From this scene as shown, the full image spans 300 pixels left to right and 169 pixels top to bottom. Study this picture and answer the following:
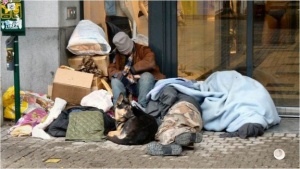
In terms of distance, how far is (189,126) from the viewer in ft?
27.9

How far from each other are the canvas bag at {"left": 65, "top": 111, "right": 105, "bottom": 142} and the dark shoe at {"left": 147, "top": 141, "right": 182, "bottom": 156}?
889 mm

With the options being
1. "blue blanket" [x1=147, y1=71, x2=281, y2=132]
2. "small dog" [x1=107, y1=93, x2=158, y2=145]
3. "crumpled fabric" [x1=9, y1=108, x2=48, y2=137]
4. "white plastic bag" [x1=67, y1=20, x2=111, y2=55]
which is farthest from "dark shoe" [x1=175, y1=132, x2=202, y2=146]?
"white plastic bag" [x1=67, y1=20, x2=111, y2=55]

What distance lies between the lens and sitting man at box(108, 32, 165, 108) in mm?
9406

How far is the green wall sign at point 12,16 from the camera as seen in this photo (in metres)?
9.04

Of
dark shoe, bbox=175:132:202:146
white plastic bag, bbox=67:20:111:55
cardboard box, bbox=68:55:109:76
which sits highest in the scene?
white plastic bag, bbox=67:20:111:55

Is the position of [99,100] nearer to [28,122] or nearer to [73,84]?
[73,84]

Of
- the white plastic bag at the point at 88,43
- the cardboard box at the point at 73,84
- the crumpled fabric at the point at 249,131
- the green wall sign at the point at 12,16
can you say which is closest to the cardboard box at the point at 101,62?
the white plastic bag at the point at 88,43

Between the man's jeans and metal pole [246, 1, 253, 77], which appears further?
metal pole [246, 1, 253, 77]

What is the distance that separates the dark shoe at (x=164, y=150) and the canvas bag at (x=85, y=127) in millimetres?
889

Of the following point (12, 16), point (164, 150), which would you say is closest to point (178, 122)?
point (164, 150)

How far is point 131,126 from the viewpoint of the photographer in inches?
330

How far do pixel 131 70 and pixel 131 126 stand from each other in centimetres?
130

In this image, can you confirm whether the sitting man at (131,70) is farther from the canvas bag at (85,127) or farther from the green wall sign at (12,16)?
the green wall sign at (12,16)

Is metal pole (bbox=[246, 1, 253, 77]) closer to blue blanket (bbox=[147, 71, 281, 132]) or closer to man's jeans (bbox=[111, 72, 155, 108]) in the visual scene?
blue blanket (bbox=[147, 71, 281, 132])
